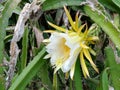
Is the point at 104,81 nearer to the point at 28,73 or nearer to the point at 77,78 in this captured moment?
the point at 77,78

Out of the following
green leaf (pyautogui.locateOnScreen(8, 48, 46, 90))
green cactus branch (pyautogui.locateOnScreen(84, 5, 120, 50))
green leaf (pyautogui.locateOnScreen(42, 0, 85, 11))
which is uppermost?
green leaf (pyautogui.locateOnScreen(42, 0, 85, 11))

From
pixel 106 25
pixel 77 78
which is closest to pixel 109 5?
pixel 106 25

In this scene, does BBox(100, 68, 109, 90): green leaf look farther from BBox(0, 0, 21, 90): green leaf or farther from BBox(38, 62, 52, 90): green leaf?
BBox(0, 0, 21, 90): green leaf

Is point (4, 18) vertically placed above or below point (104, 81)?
above

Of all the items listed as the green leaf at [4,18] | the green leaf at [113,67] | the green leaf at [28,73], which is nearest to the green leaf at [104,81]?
the green leaf at [113,67]

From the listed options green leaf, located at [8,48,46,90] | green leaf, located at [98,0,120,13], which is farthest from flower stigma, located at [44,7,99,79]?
green leaf, located at [98,0,120,13]

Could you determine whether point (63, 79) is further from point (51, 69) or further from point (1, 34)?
point (1, 34)

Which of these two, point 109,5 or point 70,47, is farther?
point 109,5

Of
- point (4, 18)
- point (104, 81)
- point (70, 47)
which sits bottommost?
point (104, 81)
